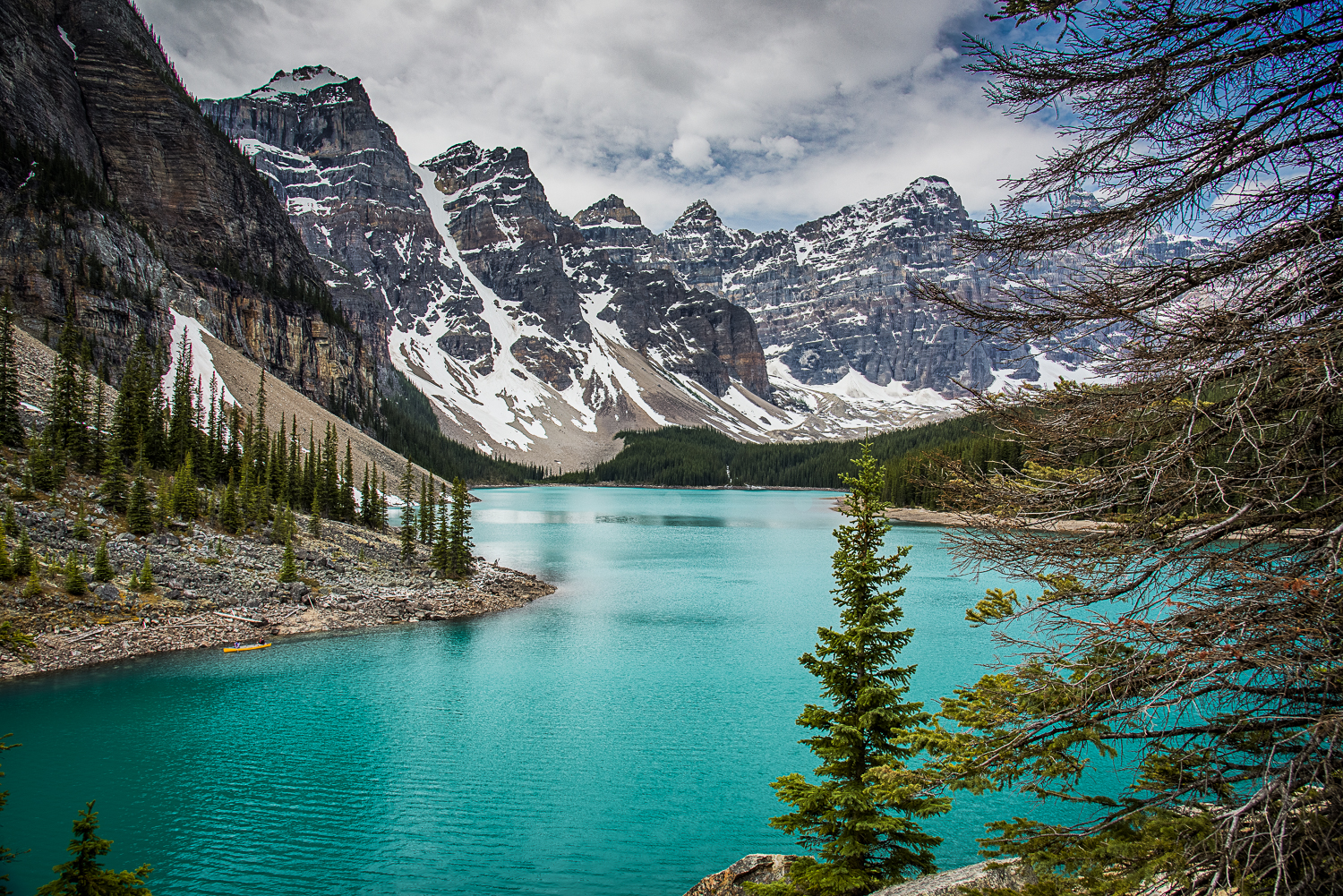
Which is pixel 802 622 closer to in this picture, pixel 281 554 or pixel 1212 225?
pixel 281 554

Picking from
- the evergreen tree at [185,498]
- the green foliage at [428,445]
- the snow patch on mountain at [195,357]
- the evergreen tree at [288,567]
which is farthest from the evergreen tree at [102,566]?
the green foliage at [428,445]

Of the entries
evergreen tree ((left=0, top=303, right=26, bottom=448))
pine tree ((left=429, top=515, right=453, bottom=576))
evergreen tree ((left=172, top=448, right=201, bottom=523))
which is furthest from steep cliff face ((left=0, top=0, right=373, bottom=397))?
pine tree ((left=429, top=515, right=453, bottom=576))

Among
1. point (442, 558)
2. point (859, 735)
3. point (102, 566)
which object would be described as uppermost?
point (859, 735)

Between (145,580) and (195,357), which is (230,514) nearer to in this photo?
(145,580)

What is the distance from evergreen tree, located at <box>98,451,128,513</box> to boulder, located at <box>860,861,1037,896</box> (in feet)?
102

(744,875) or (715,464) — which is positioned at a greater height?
(715,464)

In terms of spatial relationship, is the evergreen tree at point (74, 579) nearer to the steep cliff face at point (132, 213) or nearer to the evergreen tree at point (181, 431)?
the evergreen tree at point (181, 431)

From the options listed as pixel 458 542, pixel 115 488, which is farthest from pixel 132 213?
pixel 458 542

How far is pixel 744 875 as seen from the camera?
9.52 metres

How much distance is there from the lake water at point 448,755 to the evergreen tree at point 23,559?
12.9 feet

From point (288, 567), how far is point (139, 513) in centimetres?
555

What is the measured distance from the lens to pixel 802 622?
29.7 meters

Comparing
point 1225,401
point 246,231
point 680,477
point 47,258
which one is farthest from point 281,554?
point 680,477

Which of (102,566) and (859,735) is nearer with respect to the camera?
(859,735)
